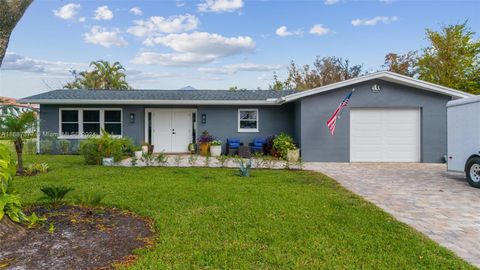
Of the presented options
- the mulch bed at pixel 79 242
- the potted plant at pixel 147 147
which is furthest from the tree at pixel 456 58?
the mulch bed at pixel 79 242

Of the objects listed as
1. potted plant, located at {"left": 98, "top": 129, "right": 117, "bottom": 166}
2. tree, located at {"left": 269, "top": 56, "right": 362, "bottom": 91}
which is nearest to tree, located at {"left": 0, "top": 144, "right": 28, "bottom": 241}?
potted plant, located at {"left": 98, "top": 129, "right": 117, "bottom": 166}

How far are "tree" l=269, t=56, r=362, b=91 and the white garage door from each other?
1768 centimetres

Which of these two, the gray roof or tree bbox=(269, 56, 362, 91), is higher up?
tree bbox=(269, 56, 362, 91)

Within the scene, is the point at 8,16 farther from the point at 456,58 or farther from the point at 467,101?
the point at 456,58

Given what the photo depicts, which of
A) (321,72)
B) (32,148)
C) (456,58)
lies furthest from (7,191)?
(321,72)

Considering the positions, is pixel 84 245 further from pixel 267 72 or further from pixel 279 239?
pixel 267 72

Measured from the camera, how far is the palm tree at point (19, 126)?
338 inches

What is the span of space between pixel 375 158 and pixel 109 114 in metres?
11.5

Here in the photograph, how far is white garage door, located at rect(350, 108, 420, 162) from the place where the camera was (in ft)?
41.3

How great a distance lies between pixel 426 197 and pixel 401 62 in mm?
25975

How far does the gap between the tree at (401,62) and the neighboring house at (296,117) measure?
→ 17.1 m

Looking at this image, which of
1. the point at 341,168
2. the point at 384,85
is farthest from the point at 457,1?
the point at 341,168

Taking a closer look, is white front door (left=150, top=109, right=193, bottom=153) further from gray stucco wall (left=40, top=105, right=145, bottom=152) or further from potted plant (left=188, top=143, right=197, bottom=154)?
gray stucco wall (left=40, top=105, right=145, bottom=152)

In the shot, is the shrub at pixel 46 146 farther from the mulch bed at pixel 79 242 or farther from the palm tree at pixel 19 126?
the mulch bed at pixel 79 242
